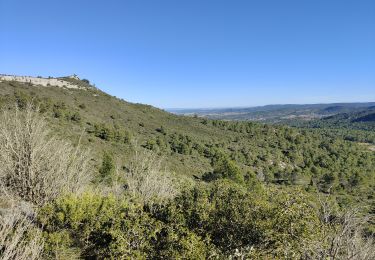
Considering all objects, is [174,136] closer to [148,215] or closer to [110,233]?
[148,215]

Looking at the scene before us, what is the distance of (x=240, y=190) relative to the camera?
1301 centimetres

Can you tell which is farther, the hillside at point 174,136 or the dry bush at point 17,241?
the hillside at point 174,136

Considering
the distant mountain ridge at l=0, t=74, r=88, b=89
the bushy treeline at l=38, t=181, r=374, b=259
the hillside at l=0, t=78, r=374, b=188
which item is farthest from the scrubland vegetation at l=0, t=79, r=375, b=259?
the distant mountain ridge at l=0, t=74, r=88, b=89

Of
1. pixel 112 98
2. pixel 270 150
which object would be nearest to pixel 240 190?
pixel 270 150

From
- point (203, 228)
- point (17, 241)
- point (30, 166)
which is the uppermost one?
point (30, 166)

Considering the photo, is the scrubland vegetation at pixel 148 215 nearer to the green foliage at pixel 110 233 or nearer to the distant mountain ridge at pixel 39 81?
the green foliage at pixel 110 233

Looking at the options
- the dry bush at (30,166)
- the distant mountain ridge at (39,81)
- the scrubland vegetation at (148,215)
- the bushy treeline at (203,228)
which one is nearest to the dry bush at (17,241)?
the scrubland vegetation at (148,215)

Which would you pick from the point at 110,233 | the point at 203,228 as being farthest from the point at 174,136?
the point at 110,233

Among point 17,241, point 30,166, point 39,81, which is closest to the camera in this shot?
point 17,241

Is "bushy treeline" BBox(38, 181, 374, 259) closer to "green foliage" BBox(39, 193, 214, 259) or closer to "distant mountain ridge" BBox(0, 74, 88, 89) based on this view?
"green foliage" BBox(39, 193, 214, 259)

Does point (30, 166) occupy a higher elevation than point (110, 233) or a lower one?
higher

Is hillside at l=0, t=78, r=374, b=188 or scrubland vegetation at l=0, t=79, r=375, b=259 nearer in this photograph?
scrubland vegetation at l=0, t=79, r=375, b=259

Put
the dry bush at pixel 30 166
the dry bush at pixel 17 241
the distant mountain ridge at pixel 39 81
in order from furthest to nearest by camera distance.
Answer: the distant mountain ridge at pixel 39 81 < the dry bush at pixel 30 166 < the dry bush at pixel 17 241

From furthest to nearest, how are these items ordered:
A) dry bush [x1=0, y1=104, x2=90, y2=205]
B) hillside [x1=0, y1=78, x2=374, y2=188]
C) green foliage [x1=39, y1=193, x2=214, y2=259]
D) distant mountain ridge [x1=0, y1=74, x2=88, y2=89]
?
distant mountain ridge [x1=0, y1=74, x2=88, y2=89] < hillside [x1=0, y1=78, x2=374, y2=188] < dry bush [x1=0, y1=104, x2=90, y2=205] < green foliage [x1=39, y1=193, x2=214, y2=259]
